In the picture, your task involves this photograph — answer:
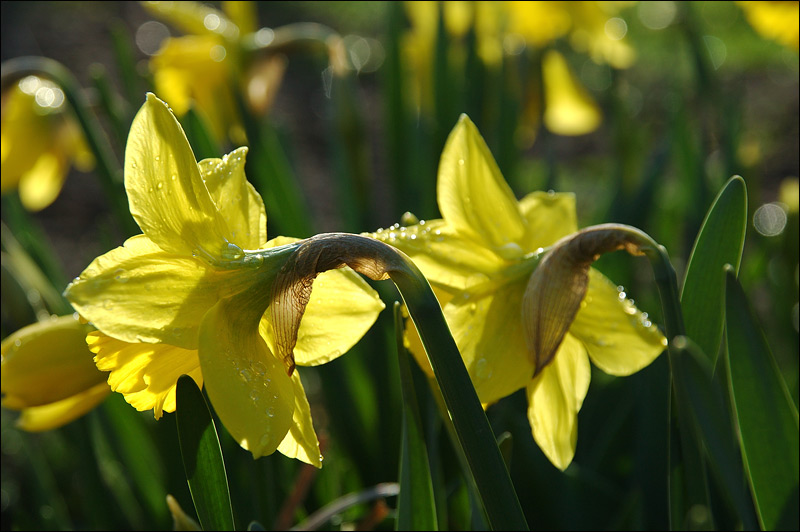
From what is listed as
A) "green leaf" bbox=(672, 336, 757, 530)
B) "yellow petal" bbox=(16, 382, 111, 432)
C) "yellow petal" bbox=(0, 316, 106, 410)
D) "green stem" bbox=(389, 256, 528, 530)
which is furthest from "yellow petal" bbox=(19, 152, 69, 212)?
"green leaf" bbox=(672, 336, 757, 530)

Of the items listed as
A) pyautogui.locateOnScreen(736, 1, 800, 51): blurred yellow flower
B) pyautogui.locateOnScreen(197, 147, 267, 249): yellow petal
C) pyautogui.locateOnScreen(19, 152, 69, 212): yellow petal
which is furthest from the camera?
pyautogui.locateOnScreen(19, 152, 69, 212): yellow petal

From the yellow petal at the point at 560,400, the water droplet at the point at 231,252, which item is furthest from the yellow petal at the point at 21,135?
the yellow petal at the point at 560,400

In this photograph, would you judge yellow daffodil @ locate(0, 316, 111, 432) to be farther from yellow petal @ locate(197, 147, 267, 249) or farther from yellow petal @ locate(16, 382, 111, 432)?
yellow petal @ locate(197, 147, 267, 249)

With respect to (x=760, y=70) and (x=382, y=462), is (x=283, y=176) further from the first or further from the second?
(x=760, y=70)

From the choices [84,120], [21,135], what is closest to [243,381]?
[84,120]

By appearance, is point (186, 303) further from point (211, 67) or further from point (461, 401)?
point (211, 67)

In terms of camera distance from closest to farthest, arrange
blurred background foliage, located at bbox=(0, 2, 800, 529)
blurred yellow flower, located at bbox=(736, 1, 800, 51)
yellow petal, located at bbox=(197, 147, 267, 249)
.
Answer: yellow petal, located at bbox=(197, 147, 267, 249) → blurred background foliage, located at bbox=(0, 2, 800, 529) → blurred yellow flower, located at bbox=(736, 1, 800, 51)

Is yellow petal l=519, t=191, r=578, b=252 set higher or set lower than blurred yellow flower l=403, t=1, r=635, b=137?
lower

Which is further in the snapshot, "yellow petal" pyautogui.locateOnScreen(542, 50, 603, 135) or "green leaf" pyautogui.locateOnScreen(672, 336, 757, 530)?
"yellow petal" pyautogui.locateOnScreen(542, 50, 603, 135)
